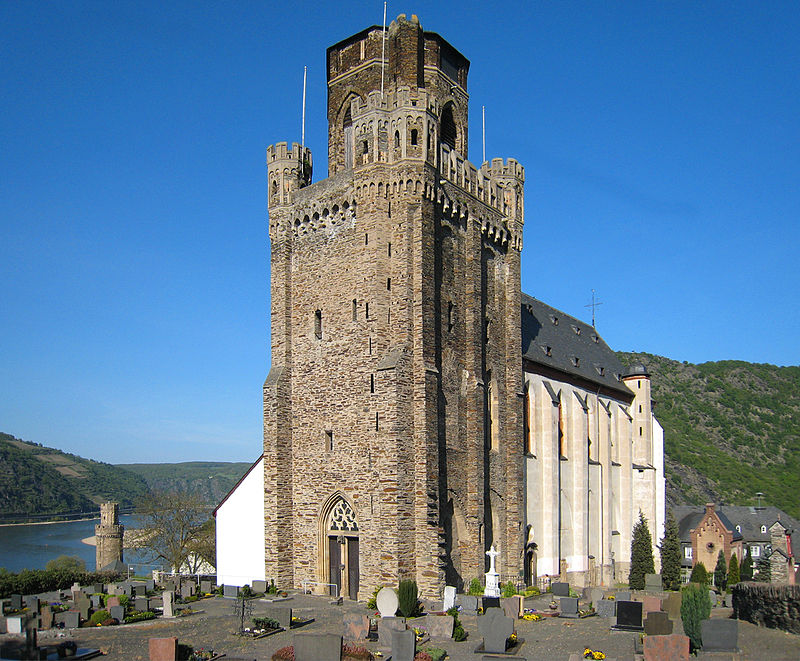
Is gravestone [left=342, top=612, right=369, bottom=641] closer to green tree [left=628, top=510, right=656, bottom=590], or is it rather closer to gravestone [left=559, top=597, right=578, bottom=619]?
gravestone [left=559, top=597, right=578, bottom=619]

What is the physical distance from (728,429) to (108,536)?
9729cm

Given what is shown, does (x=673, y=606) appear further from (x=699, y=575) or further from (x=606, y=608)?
(x=699, y=575)

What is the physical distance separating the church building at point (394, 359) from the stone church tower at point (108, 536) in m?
17.8

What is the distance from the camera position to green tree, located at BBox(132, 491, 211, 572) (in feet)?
161

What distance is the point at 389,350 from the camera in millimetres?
29188

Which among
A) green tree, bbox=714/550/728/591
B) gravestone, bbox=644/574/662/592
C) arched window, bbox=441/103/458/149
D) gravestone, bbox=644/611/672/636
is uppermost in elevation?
arched window, bbox=441/103/458/149

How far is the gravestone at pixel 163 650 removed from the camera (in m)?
17.9

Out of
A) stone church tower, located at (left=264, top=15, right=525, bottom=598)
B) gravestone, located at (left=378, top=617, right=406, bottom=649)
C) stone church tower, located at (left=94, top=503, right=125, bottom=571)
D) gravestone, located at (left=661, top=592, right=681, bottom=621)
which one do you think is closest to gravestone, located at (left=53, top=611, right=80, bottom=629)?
stone church tower, located at (left=264, top=15, right=525, bottom=598)

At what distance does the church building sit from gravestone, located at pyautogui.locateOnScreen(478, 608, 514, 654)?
23.8ft

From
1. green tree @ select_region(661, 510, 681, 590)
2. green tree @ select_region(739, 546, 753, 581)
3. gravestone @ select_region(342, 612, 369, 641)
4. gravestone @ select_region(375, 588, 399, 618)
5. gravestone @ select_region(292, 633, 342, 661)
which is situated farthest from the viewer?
green tree @ select_region(739, 546, 753, 581)

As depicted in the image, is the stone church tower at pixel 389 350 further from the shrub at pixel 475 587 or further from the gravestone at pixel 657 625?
the gravestone at pixel 657 625

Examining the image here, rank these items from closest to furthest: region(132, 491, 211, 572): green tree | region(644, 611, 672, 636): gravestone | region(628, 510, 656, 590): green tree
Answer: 1. region(644, 611, 672, 636): gravestone
2. region(628, 510, 656, 590): green tree
3. region(132, 491, 211, 572): green tree

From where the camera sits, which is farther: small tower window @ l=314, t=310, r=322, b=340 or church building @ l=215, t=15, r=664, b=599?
small tower window @ l=314, t=310, r=322, b=340

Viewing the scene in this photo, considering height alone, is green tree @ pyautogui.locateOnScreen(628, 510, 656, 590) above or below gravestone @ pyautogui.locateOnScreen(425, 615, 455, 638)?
below
